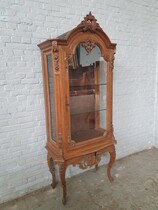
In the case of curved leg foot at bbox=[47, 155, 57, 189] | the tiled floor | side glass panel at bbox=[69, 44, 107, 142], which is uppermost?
side glass panel at bbox=[69, 44, 107, 142]

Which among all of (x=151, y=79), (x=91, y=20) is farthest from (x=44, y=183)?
(x=151, y=79)

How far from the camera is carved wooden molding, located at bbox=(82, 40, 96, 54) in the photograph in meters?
1.70

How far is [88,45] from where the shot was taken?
1.72 m

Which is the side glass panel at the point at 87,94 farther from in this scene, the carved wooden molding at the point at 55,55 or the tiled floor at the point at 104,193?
the tiled floor at the point at 104,193

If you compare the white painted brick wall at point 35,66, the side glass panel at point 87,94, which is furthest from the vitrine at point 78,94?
the white painted brick wall at point 35,66

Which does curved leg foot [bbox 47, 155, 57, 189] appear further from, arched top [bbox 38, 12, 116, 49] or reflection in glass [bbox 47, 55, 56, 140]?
arched top [bbox 38, 12, 116, 49]

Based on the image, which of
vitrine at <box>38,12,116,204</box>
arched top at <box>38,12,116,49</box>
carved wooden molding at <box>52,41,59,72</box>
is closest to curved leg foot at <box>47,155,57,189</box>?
vitrine at <box>38,12,116,204</box>

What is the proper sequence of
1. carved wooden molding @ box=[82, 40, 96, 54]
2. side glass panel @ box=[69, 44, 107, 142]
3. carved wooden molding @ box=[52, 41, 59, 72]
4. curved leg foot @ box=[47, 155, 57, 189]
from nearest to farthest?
carved wooden molding @ box=[52, 41, 59, 72] → carved wooden molding @ box=[82, 40, 96, 54] → side glass panel @ box=[69, 44, 107, 142] → curved leg foot @ box=[47, 155, 57, 189]

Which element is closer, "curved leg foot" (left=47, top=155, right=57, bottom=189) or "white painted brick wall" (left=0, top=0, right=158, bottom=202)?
"white painted brick wall" (left=0, top=0, right=158, bottom=202)

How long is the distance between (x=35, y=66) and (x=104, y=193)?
5.59 ft

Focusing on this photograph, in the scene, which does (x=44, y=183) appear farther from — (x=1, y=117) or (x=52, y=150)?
(x=1, y=117)

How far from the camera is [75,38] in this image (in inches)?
63.7

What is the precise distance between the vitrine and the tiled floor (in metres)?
0.17

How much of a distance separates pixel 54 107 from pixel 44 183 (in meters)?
1.10
